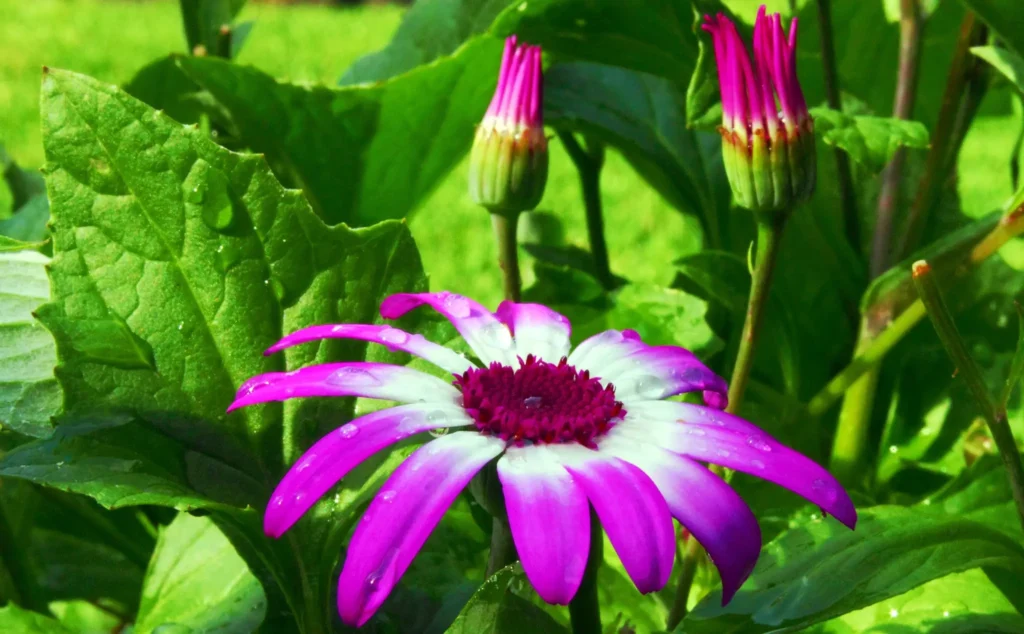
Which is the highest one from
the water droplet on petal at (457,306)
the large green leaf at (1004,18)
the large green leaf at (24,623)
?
the large green leaf at (1004,18)

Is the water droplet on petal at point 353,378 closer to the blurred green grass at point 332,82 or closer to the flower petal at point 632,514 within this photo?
the flower petal at point 632,514

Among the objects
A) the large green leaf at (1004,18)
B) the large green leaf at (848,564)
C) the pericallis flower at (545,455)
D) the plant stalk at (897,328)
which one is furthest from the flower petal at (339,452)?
the large green leaf at (1004,18)

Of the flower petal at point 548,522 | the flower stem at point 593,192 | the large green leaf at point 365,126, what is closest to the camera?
the flower petal at point 548,522

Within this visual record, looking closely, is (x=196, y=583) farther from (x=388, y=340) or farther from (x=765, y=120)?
(x=765, y=120)

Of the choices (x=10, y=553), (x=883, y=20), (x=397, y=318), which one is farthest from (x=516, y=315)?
(x=883, y=20)

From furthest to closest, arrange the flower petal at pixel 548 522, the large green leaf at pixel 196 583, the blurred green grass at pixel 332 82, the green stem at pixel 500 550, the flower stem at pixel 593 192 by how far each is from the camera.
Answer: the blurred green grass at pixel 332 82
the flower stem at pixel 593 192
the large green leaf at pixel 196 583
the green stem at pixel 500 550
the flower petal at pixel 548 522
